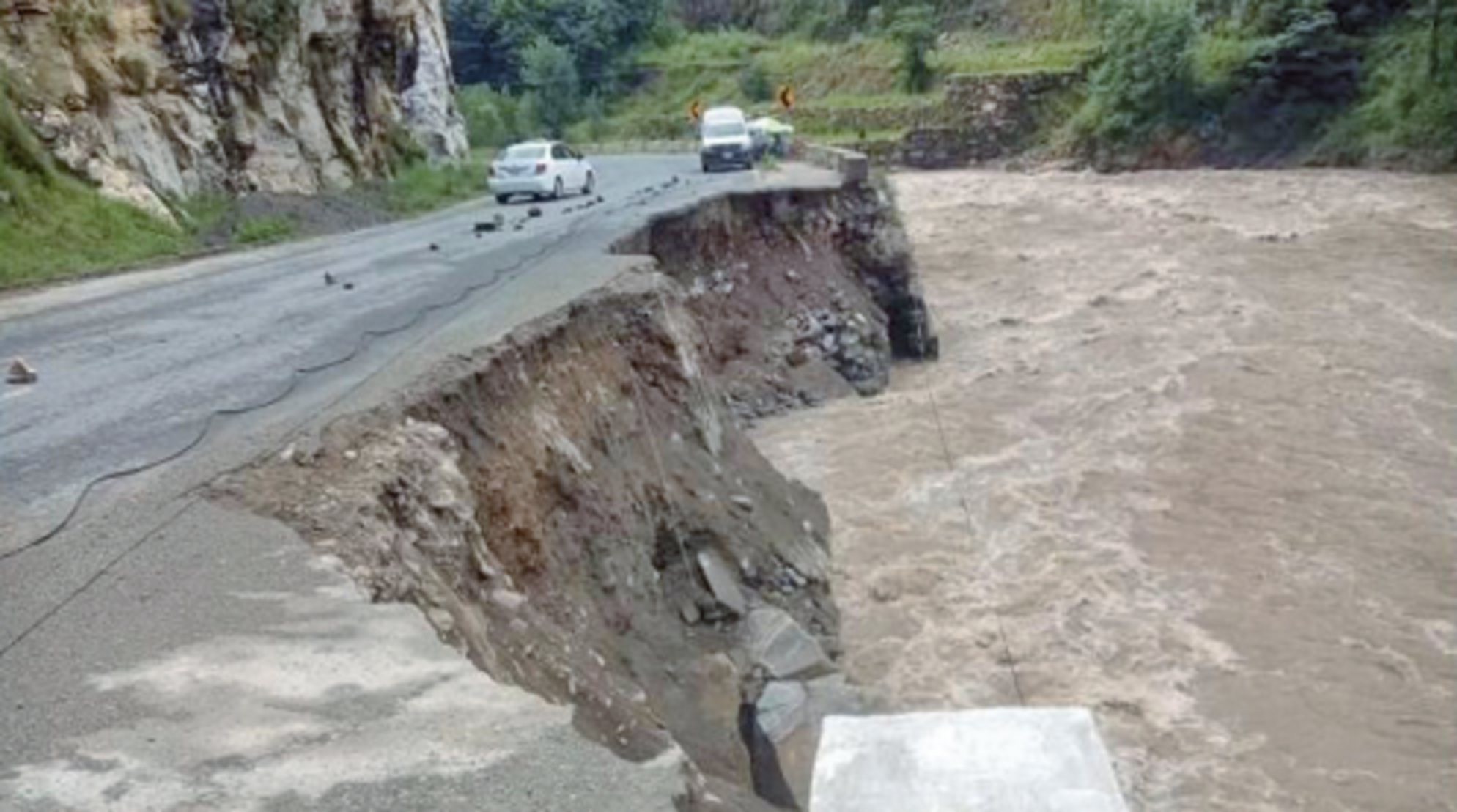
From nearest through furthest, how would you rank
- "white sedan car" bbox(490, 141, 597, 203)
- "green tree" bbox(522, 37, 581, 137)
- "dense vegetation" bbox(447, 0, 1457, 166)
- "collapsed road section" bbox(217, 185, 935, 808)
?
"collapsed road section" bbox(217, 185, 935, 808) → "white sedan car" bbox(490, 141, 597, 203) → "dense vegetation" bbox(447, 0, 1457, 166) → "green tree" bbox(522, 37, 581, 137)

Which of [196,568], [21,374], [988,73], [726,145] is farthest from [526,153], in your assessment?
[196,568]

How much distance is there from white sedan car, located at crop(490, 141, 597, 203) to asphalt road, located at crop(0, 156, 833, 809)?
1620 cm

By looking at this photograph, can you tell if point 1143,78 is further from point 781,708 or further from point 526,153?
point 781,708

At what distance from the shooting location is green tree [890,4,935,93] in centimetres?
5769

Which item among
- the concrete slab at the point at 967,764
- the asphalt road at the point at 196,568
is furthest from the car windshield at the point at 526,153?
the concrete slab at the point at 967,764

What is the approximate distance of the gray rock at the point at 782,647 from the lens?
500 inches

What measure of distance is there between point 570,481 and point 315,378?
2.21 metres

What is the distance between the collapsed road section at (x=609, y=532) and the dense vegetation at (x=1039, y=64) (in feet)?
105

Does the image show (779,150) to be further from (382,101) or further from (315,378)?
(315,378)

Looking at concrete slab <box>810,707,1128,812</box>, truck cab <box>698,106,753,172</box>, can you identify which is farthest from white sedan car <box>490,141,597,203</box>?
concrete slab <box>810,707,1128,812</box>

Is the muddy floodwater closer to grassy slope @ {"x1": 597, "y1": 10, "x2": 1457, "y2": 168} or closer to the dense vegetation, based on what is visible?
grassy slope @ {"x1": 597, "y1": 10, "x2": 1457, "y2": 168}

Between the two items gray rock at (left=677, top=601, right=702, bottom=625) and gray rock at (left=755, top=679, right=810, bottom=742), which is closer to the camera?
gray rock at (left=755, top=679, right=810, bottom=742)

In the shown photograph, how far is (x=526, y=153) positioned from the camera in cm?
3384

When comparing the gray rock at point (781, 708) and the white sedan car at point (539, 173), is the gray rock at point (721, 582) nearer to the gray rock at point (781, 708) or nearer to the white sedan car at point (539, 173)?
the gray rock at point (781, 708)
